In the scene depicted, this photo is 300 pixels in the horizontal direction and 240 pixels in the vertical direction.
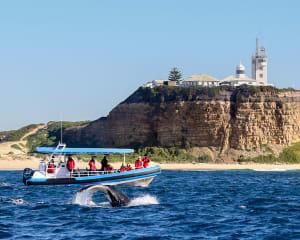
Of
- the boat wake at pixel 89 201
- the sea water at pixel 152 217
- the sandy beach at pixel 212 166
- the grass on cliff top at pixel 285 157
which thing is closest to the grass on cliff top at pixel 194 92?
the grass on cliff top at pixel 285 157

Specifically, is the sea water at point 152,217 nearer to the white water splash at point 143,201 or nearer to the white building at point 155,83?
the white water splash at point 143,201

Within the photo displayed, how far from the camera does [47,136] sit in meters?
136

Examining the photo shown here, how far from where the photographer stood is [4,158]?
113m

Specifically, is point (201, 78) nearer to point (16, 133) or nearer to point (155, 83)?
point (155, 83)

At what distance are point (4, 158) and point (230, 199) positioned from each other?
74.9m

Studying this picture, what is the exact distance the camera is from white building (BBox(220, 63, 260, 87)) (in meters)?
121

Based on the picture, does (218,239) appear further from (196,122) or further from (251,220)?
(196,122)

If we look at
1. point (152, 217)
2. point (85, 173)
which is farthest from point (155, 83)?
point (152, 217)

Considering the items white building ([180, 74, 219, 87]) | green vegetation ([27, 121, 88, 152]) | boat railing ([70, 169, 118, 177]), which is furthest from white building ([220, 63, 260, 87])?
boat railing ([70, 169, 118, 177])

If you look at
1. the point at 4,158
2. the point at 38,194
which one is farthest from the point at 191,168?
the point at 38,194

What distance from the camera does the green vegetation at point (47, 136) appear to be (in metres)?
130

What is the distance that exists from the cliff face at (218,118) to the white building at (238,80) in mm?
9532

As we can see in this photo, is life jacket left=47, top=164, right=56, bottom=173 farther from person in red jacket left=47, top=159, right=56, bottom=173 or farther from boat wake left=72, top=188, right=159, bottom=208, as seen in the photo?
boat wake left=72, top=188, right=159, bottom=208

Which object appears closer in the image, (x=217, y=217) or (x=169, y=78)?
(x=217, y=217)
